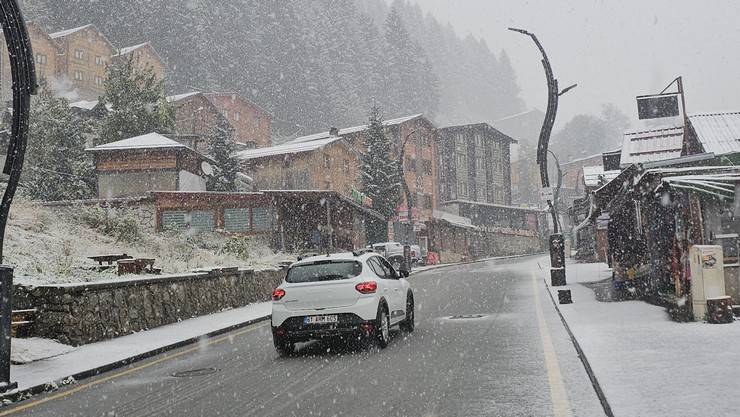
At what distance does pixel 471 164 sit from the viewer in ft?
265

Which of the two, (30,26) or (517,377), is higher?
(30,26)

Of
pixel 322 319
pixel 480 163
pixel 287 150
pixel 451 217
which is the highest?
pixel 480 163

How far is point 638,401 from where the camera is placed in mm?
5637

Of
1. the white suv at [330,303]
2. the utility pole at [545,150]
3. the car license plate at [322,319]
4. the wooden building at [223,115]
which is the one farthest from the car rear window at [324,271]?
the wooden building at [223,115]

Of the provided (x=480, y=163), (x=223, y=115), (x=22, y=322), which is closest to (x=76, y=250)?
(x=22, y=322)

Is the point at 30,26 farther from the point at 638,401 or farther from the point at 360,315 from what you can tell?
the point at 638,401

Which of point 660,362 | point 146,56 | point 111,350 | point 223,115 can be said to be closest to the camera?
point 660,362

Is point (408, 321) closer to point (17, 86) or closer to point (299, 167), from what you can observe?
point (17, 86)

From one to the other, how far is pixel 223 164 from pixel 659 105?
2978 centimetres

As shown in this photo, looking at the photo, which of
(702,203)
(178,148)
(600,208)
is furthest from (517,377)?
(178,148)

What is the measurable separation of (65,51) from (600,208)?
7012 cm

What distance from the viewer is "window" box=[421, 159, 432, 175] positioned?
6875cm

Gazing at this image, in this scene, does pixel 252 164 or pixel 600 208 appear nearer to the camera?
pixel 600 208

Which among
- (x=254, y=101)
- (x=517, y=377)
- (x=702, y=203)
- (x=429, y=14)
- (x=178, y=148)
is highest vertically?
(x=429, y=14)
